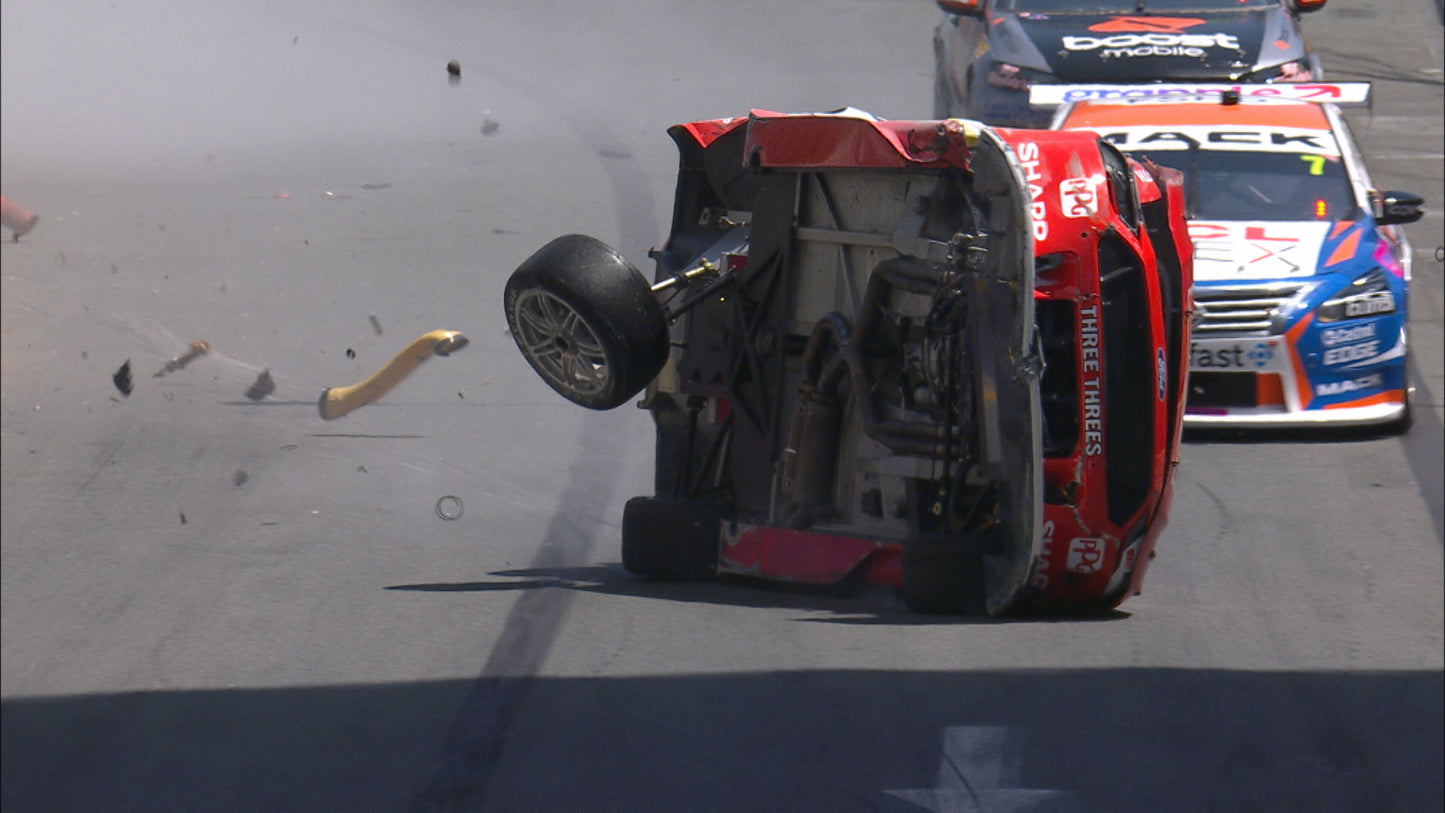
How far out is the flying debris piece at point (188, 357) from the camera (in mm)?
9125

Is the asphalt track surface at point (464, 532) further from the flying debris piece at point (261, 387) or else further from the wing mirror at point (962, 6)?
the wing mirror at point (962, 6)

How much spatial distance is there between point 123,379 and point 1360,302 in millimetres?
6319

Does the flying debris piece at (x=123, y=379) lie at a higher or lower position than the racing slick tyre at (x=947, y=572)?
higher

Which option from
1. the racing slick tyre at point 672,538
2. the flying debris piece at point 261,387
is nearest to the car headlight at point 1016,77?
the flying debris piece at point 261,387

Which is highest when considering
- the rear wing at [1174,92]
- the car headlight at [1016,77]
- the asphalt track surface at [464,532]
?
the car headlight at [1016,77]

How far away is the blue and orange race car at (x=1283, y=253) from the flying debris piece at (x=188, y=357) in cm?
494

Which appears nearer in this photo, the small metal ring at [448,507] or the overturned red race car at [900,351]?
the overturned red race car at [900,351]

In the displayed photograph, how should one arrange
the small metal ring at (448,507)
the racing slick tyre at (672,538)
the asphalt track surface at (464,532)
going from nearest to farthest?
the asphalt track surface at (464,532) < the racing slick tyre at (672,538) < the small metal ring at (448,507)

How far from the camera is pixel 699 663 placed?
18.3 feet

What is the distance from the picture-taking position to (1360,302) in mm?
8422

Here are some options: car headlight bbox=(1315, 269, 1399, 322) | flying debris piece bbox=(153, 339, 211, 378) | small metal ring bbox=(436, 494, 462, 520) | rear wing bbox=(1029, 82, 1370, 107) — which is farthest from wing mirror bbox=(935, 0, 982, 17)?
small metal ring bbox=(436, 494, 462, 520)

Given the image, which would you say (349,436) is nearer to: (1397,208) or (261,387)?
(261,387)

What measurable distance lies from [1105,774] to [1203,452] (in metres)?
4.01

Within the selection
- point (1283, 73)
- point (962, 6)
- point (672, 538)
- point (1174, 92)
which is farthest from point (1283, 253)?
point (672, 538)
